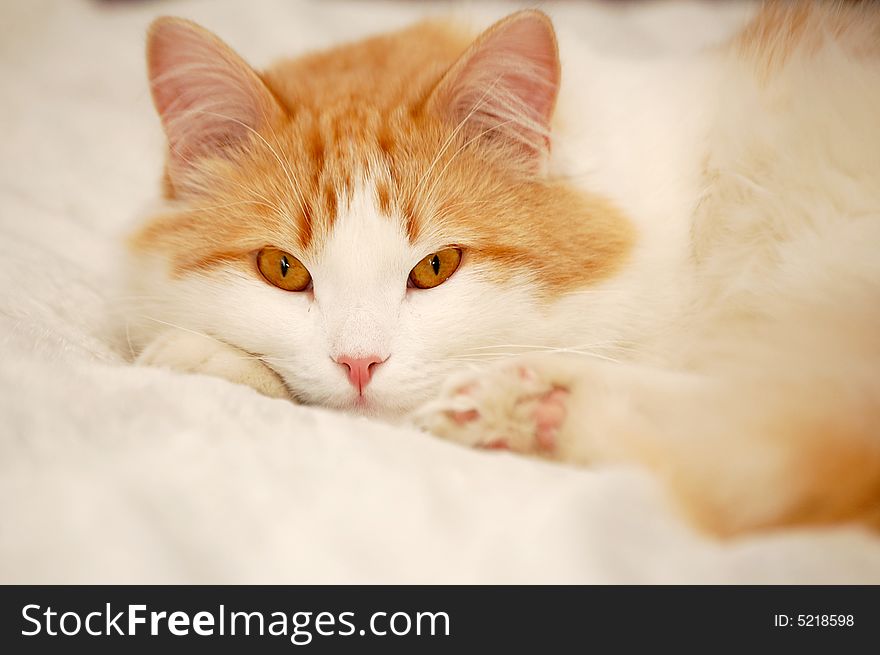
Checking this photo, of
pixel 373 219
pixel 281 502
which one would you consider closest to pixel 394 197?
pixel 373 219

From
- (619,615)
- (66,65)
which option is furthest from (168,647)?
(66,65)

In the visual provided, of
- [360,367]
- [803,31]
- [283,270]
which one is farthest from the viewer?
[803,31]

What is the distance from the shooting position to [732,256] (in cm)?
134

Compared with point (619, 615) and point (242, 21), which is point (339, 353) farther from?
point (242, 21)

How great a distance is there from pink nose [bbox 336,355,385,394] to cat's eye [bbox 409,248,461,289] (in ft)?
0.52

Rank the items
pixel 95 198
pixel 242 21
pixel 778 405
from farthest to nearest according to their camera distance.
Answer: pixel 242 21, pixel 95 198, pixel 778 405

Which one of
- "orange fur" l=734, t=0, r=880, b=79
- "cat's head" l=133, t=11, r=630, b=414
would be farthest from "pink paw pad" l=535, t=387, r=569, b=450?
"orange fur" l=734, t=0, r=880, b=79

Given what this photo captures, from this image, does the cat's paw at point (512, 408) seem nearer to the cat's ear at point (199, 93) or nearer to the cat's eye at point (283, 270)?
the cat's eye at point (283, 270)

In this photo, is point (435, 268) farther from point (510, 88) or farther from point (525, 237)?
point (510, 88)

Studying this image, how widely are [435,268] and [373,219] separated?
13 cm

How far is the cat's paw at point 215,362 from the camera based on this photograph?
1.22 meters

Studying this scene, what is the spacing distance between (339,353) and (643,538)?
1.70 ft

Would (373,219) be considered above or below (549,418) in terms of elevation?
above

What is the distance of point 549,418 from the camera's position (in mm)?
1018
